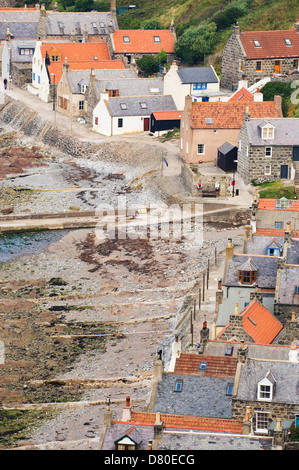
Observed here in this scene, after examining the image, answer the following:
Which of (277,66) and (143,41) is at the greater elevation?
(143,41)

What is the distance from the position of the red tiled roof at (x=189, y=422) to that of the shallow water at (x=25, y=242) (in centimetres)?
3616

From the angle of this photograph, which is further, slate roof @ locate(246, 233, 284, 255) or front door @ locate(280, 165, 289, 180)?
front door @ locate(280, 165, 289, 180)

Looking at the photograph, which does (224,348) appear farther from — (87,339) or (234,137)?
(234,137)

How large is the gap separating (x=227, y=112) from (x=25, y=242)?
2212cm

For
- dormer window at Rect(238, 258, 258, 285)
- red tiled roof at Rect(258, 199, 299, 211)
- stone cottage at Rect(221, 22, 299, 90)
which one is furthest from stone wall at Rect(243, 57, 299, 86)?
dormer window at Rect(238, 258, 258, 285)

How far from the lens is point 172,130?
9844cm

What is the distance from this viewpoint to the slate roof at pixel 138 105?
9944 centimetres

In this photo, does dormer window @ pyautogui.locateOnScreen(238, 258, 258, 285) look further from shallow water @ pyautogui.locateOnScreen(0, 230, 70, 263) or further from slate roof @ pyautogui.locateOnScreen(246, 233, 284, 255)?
shallow water @ pyautogui.locateOnScreen(0, 230, 70, 263)

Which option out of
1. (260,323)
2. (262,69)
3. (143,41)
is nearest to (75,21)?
(143,41)

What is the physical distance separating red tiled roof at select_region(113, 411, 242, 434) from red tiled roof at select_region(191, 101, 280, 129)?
51272 millimetres

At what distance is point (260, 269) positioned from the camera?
2153 inches

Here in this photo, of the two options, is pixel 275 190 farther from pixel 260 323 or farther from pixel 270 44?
pixel 260 323

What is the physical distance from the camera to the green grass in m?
76.9

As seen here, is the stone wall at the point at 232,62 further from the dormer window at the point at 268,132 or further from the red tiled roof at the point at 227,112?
the dormer window at the point at 268,132
